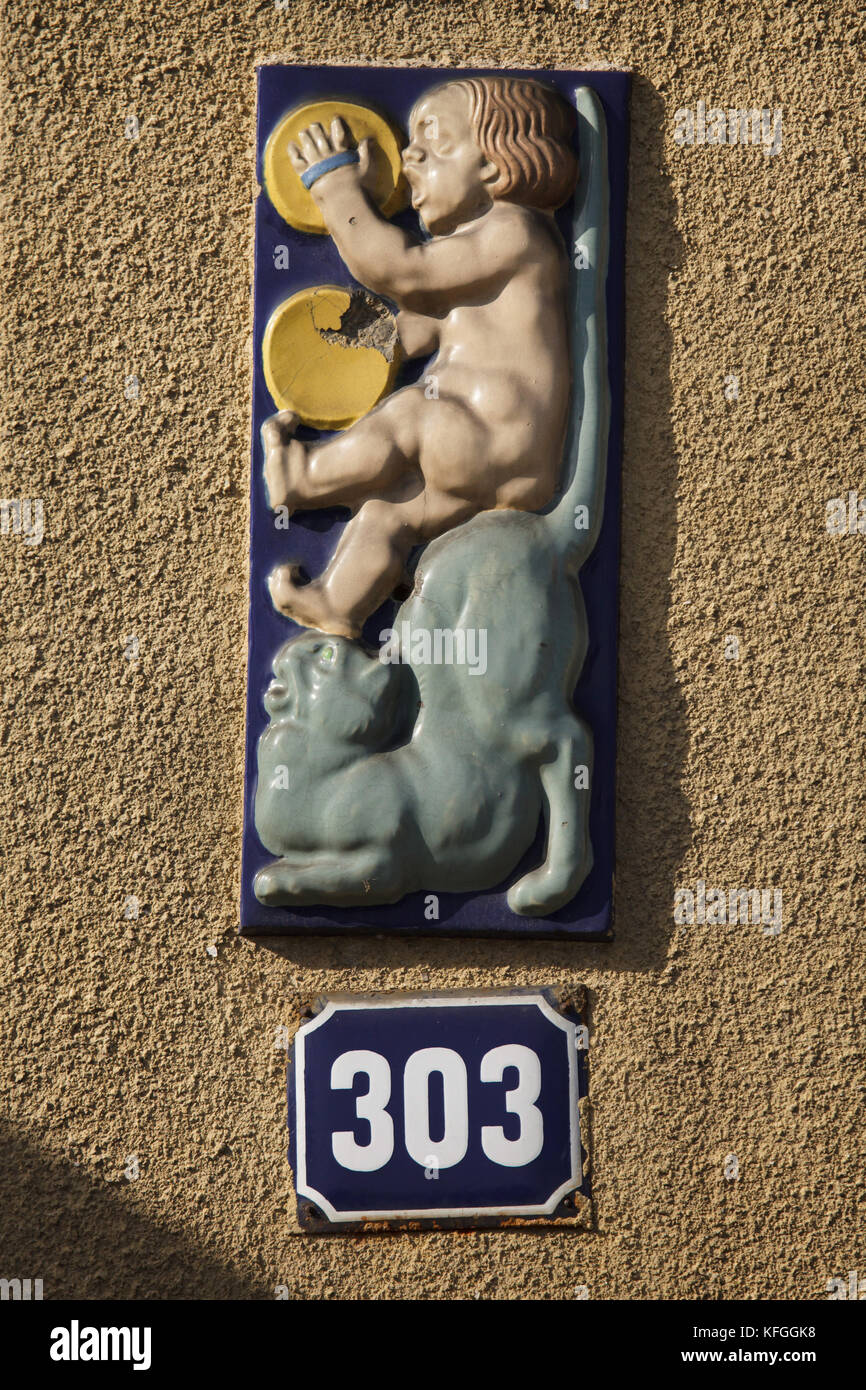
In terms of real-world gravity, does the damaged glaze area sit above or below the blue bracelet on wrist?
below

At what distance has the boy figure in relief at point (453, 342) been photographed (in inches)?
91.6

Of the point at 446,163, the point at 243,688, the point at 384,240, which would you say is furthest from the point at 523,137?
the point at 243,688

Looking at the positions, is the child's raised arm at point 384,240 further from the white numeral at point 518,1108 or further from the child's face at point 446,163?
the white numeral at point 518,1108

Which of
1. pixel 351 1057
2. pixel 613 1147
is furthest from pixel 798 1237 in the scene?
pixel 351 1057

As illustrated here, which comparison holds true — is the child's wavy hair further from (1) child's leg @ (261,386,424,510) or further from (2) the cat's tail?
(1) child's leg @ (261,386,424,510)

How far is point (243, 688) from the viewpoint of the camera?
238 centimetres

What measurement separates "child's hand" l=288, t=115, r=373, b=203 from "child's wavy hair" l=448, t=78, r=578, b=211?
19cm

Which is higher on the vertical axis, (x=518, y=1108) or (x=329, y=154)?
(x=329, y=154)

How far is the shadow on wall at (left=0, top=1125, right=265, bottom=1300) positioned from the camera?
7.53ft

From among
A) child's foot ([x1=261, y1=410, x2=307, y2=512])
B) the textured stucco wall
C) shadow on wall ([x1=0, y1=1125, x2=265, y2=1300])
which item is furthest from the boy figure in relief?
shadow on wall ([x1=0, y1=1125, x2=265, y2=1300])

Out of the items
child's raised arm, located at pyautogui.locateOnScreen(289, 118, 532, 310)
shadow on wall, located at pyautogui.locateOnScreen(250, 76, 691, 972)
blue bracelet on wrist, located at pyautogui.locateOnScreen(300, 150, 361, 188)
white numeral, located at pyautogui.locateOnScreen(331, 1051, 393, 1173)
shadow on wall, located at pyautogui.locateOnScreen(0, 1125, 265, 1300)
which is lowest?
shadow on wall, located at pyautogui.locateOnScreen(0, 1125, 265, 1300)

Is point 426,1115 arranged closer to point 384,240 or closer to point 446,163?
point 384,240

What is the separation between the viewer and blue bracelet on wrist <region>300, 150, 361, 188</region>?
7.70 feet

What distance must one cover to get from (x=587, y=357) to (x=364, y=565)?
502mm
